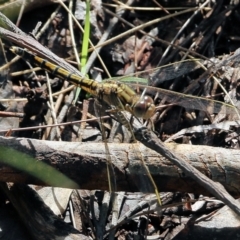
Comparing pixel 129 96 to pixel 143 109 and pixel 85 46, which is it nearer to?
pixel 143 109

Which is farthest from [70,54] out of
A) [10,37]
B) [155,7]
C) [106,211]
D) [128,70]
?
[106,211]

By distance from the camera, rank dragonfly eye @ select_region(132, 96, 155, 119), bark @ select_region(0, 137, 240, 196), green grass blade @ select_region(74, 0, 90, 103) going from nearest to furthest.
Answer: bark @ select_region(0, 137, 240, 196) < dragonfly eye @ select_region(132, 96, 155, 119) < green grass blade @ select_region(74, 0, 90, 103)

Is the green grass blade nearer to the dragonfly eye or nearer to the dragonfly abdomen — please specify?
the dragonfly abdomen

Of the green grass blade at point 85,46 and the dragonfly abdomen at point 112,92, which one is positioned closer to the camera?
the dragonfly abdomen at point 112,92

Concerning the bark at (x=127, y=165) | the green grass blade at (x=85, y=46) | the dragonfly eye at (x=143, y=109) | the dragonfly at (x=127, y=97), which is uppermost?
the green grass blade at (x=85, y=46)

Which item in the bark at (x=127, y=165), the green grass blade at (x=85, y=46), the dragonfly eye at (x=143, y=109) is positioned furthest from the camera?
the green grass blade at (x=85, y=46)

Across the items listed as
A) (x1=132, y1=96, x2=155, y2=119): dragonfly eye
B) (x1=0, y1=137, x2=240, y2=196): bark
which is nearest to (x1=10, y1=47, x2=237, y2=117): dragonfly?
(x1=132, y1=96, x2=155, y2=119): dragonfly eye

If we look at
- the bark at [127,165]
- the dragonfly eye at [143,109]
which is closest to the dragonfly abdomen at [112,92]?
the dragonfly eye at [143,109]

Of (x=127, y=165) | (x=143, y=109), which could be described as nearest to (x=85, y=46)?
(x=143, y=109)

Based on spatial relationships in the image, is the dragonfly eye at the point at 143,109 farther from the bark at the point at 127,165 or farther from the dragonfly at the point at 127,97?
the bark at the point at 127,165
